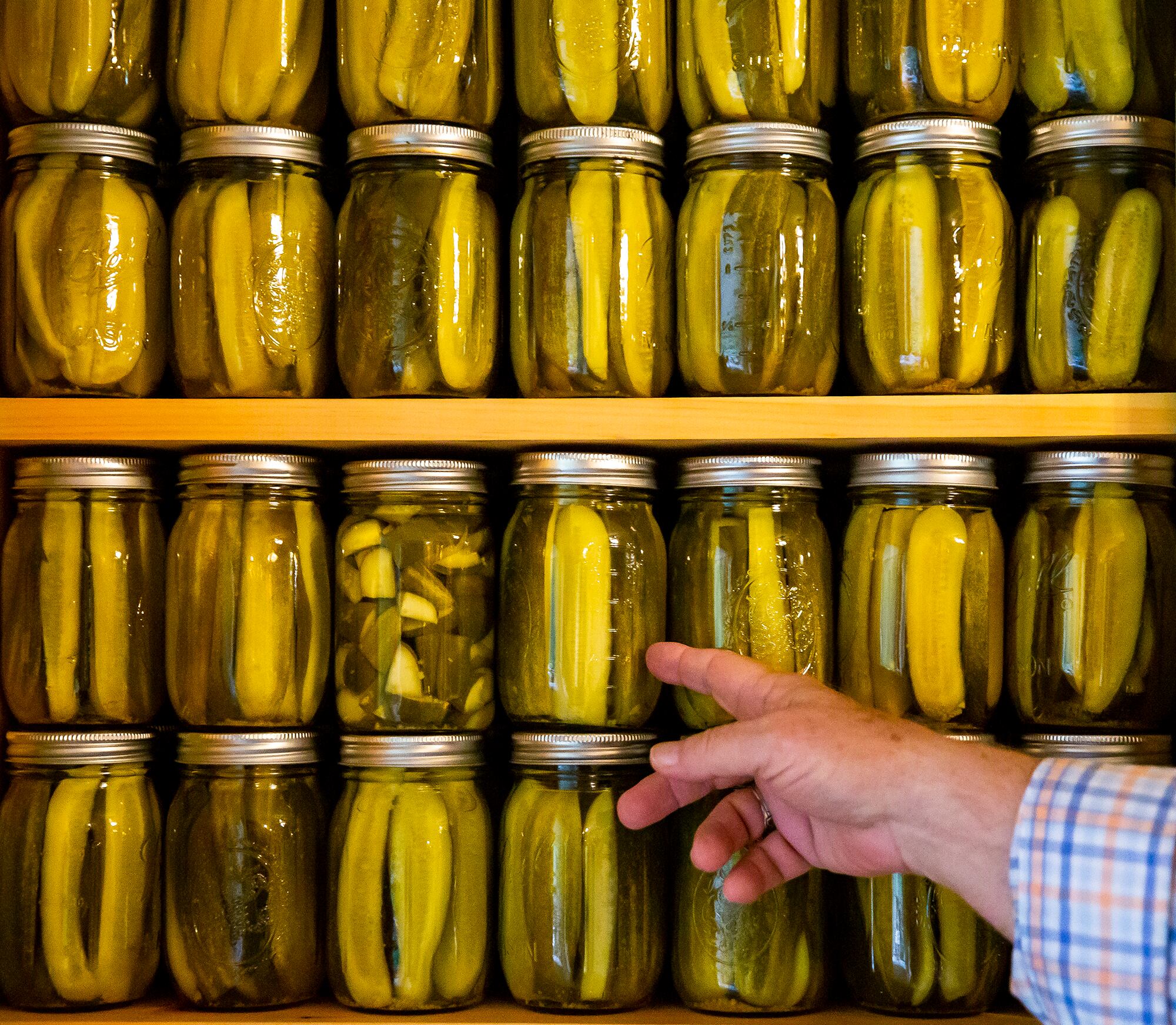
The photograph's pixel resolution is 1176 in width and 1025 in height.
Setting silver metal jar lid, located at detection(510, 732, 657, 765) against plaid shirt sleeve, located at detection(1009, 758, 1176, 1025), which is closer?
plaid shirt sleeve, located at detection(1009, 758, 1176, 1025)

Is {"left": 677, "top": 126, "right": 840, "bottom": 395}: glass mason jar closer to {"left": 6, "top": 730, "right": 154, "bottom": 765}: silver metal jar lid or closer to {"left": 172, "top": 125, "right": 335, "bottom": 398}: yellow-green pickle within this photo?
{"left": 172, "top": 125, "right": 335, "bottom": 398}: yellow-green pickle

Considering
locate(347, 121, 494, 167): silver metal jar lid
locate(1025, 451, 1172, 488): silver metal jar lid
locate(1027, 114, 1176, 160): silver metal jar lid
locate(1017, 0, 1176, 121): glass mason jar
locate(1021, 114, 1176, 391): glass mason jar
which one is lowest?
locate(1025, 451, 1172, 488): silver metal jar lid

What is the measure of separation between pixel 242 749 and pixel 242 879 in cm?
10

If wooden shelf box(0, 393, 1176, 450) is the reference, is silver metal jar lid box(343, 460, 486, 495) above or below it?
below

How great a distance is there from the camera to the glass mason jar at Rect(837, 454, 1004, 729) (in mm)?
891

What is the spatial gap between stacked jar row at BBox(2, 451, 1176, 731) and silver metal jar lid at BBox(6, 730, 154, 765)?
2cm

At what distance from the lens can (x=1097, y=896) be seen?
22.7 inches

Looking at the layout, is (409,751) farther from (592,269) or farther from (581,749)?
(592,269)

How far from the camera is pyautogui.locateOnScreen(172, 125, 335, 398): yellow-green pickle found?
91 cm

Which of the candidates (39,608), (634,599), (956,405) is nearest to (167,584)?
(39,608)

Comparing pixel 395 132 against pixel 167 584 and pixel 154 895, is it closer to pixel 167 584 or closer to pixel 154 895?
pixel 167 584

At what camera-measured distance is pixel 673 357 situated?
952 millimetres

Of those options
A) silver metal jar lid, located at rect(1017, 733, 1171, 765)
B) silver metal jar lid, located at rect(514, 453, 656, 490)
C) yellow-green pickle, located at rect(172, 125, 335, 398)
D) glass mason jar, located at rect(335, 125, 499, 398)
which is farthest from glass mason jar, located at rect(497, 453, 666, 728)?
silver metal jar lid, located at rect(1017, 733, 1171, 765)

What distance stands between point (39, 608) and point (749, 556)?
22.3 inches
